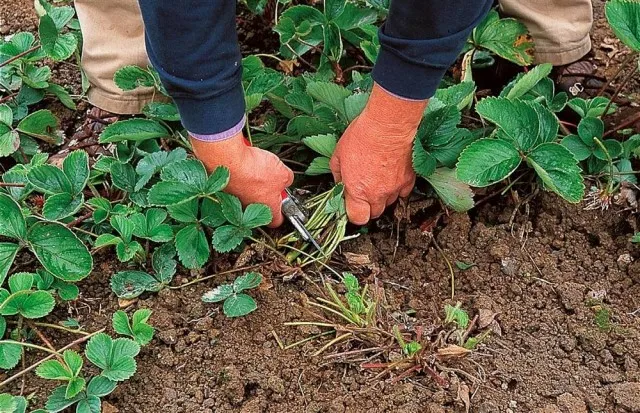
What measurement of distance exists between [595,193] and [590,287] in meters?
0.20

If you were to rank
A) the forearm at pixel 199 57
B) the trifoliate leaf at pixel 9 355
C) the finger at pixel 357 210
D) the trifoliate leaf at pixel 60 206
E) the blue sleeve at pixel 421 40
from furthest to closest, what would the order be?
the finger at pixel 357 210 → the trifoliate leaf at pixel 60 206 → the trifoliate leaf at pixel 9 355 → the blue sleeve at pixel 421 40 → the forearm at pixel 199 57

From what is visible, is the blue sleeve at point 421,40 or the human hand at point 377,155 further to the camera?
the human hand at point 377,155

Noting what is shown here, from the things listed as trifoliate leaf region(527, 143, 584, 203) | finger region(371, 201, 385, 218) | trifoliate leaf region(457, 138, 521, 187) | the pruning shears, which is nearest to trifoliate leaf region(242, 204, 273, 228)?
the pruning shears

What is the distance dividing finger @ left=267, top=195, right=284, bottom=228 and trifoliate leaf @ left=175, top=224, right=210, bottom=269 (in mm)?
139

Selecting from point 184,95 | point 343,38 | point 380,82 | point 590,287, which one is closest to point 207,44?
point 184,95

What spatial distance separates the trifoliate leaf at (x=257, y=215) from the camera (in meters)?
1.36

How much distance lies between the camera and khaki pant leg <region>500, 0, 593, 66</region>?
1781 millimetres

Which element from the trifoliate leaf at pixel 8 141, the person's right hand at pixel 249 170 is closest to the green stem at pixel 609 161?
the person's right hand at pixel 249 170

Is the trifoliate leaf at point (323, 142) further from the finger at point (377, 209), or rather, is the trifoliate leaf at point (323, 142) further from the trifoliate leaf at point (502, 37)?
the trifoliate leaf at point (502, 37)

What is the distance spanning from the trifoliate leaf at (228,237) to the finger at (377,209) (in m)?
0.25

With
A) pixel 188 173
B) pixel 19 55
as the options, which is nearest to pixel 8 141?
pixel 19 55

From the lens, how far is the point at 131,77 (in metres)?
1.55

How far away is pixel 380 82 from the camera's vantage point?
129 centimetres

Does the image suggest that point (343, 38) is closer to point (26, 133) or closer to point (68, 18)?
point (68, 18)
